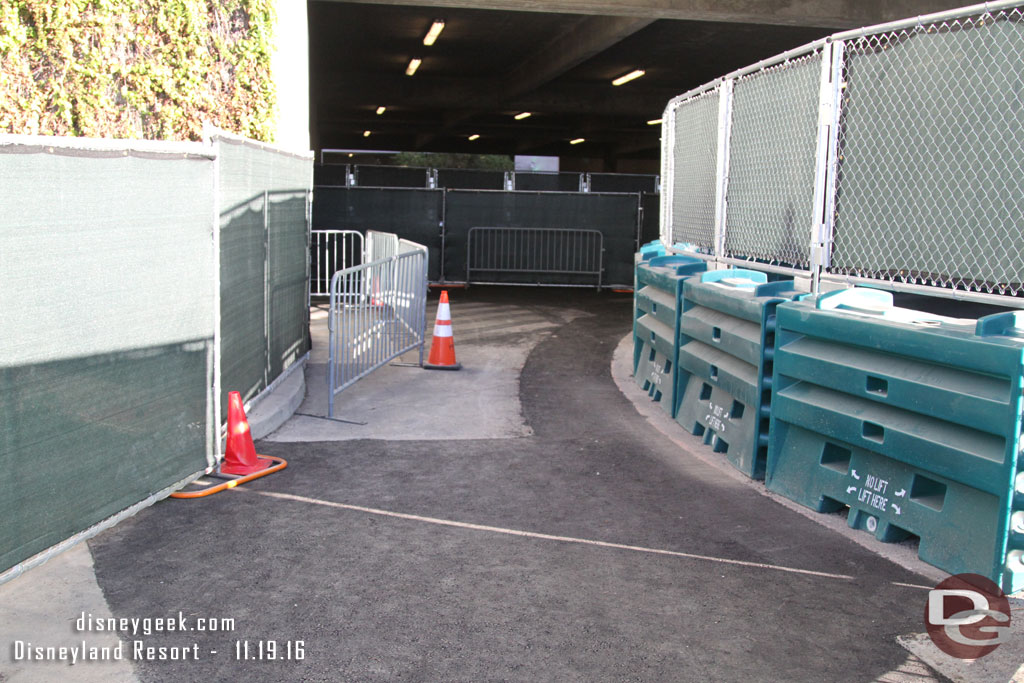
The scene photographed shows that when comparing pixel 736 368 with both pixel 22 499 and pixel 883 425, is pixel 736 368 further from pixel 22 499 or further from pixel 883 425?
pixel 22 499

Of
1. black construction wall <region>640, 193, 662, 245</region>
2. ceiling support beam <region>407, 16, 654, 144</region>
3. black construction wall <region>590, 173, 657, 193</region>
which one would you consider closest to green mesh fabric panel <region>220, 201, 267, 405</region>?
ceiling support beam <region>407, 16, 654, 144</region>

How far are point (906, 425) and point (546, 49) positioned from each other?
2010cm

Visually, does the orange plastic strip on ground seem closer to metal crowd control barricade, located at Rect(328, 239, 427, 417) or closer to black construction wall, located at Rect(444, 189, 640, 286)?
metal crowd control barricade, located at Rect(328, 239, 427, 417)

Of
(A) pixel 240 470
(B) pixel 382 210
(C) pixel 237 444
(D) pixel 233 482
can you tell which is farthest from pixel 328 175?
(D) pixel 233 482

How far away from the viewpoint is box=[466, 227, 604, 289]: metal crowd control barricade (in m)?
21.4

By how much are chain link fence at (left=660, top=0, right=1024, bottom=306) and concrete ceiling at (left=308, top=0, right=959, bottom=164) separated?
920cm

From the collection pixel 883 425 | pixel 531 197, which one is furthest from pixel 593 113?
pixel 883 425

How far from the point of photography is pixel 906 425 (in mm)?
5105

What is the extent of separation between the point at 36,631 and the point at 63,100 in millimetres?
8704

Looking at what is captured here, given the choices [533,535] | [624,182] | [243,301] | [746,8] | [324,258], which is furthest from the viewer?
[624,182]

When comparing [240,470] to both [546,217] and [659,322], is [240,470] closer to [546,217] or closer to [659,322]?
[659,322]

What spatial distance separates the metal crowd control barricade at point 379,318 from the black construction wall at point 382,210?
8.73 m

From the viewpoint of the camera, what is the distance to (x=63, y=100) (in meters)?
11.0

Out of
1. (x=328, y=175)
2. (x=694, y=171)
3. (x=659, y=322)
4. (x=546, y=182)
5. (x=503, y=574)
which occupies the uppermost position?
(x=546, y=182)
